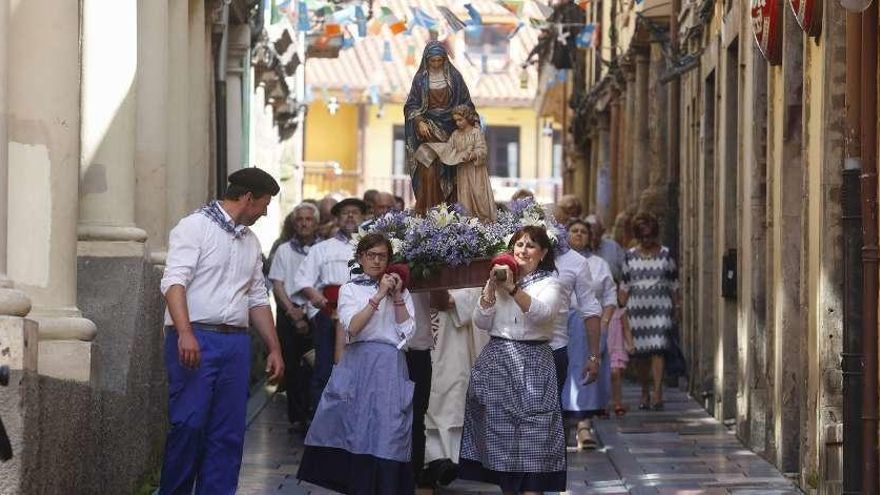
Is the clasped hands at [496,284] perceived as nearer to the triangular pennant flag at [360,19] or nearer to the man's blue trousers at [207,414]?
the man's blue trousers at [207,414]

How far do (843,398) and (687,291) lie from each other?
978 cm

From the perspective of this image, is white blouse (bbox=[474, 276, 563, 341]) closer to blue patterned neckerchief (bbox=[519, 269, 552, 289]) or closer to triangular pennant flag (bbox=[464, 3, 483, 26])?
blue patterned neckerchief (bbox=[519, 269, 552, 289])

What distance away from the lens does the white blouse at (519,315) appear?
1098 cm

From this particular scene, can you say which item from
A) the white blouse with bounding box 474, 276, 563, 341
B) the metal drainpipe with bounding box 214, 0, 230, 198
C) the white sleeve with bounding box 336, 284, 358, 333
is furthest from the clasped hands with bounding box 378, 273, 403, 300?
the metal drainpipe with bounding box 214, 0, 230, 198

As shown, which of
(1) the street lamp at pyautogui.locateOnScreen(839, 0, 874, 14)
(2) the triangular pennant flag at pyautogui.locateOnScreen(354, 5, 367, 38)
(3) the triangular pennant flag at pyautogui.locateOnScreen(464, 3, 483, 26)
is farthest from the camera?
(2) the triangular pennant flag at pyautogui.locateOnScreen(354, 5, 367, 38)

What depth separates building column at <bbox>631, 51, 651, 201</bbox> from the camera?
26.0 metres

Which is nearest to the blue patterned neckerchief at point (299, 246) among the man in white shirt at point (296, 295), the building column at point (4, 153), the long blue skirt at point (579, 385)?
the man in white shirt at point (296, 295)

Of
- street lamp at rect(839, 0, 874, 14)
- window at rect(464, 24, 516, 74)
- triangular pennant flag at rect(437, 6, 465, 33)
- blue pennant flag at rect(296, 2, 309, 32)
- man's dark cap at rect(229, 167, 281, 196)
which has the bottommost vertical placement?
man's dark cap at rect(229, 167, 281, 196)

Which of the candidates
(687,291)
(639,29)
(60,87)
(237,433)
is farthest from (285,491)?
(639,29)

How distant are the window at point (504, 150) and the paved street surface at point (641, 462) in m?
42.4

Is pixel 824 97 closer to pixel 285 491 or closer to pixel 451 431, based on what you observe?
pixel 451 431

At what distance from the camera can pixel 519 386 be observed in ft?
35.8

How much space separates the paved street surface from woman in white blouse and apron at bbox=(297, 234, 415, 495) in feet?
5.12

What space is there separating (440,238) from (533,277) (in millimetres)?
968
